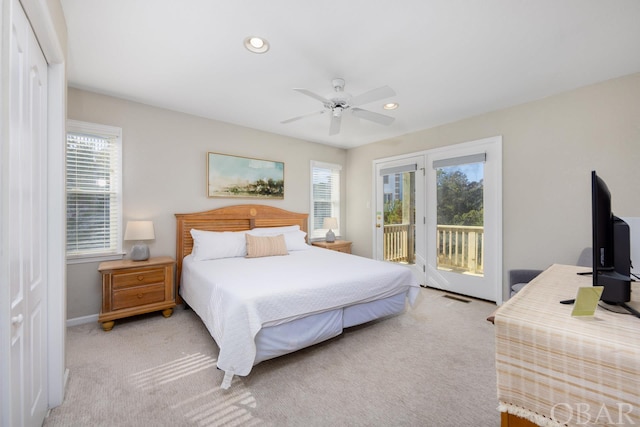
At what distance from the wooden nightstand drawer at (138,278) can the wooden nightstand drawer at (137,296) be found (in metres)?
0.05

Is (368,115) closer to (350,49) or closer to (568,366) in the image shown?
(350,49)

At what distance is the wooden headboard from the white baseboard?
2.84 feet

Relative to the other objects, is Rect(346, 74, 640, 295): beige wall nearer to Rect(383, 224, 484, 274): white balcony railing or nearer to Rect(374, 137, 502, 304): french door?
Rect(374, 137, 502, 304): french door

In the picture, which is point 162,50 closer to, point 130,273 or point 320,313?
point 130,273

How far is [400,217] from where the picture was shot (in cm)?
478

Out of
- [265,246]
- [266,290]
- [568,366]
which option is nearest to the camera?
[568,366]

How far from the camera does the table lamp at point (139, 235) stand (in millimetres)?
3113

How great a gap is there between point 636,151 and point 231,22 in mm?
3842

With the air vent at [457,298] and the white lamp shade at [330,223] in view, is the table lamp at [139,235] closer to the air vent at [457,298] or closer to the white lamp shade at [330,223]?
the white lamp shade at [330,223]

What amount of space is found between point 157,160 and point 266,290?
2.48 m

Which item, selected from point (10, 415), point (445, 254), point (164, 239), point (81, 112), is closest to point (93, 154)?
point (81, 112)

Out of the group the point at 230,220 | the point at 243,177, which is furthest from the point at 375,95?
the point at 230,220

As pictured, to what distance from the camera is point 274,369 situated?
2.17 meters

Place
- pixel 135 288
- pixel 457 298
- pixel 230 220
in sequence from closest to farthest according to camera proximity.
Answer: pixel 135 288
pixel 457 298
pixel 230 220
